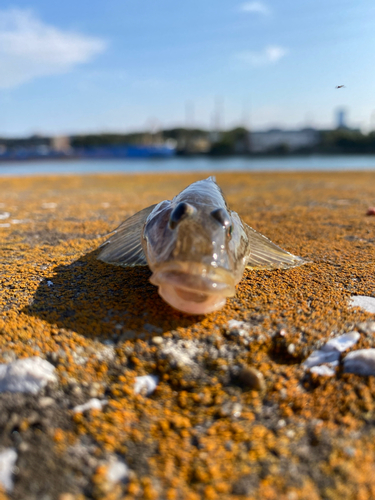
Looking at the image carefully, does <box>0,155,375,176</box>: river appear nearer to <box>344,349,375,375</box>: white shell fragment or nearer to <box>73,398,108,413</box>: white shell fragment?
<box>344,349,375,375</box>: white shell fragment

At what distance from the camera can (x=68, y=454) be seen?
1079mm

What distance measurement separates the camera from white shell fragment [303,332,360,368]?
1.52 metres

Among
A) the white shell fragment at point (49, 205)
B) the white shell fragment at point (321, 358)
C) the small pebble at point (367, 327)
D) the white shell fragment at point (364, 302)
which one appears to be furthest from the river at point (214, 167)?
the white shell fragment at point (321, 358)

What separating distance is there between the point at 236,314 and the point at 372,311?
30.4 inches

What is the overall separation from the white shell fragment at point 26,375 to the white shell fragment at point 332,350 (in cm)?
112

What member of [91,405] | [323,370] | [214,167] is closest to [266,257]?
[323,370]

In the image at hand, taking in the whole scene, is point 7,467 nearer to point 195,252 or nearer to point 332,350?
point 195,252

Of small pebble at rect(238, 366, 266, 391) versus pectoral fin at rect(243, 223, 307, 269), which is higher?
pectoral fin at rect(243, 223, 307, 269)

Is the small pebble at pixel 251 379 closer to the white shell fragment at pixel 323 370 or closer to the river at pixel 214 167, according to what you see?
the white shell fragment at pixel 323 370

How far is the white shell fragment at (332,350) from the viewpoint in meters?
1.52

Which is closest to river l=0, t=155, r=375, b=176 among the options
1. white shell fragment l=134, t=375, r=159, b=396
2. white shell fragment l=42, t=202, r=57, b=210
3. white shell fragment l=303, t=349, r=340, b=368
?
white shell fragment l=42, t=202, r=57, b=210

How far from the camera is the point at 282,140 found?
6400 centimetres

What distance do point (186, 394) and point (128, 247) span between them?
1.49m

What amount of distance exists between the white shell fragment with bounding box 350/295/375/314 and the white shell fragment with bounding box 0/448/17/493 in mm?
1796
